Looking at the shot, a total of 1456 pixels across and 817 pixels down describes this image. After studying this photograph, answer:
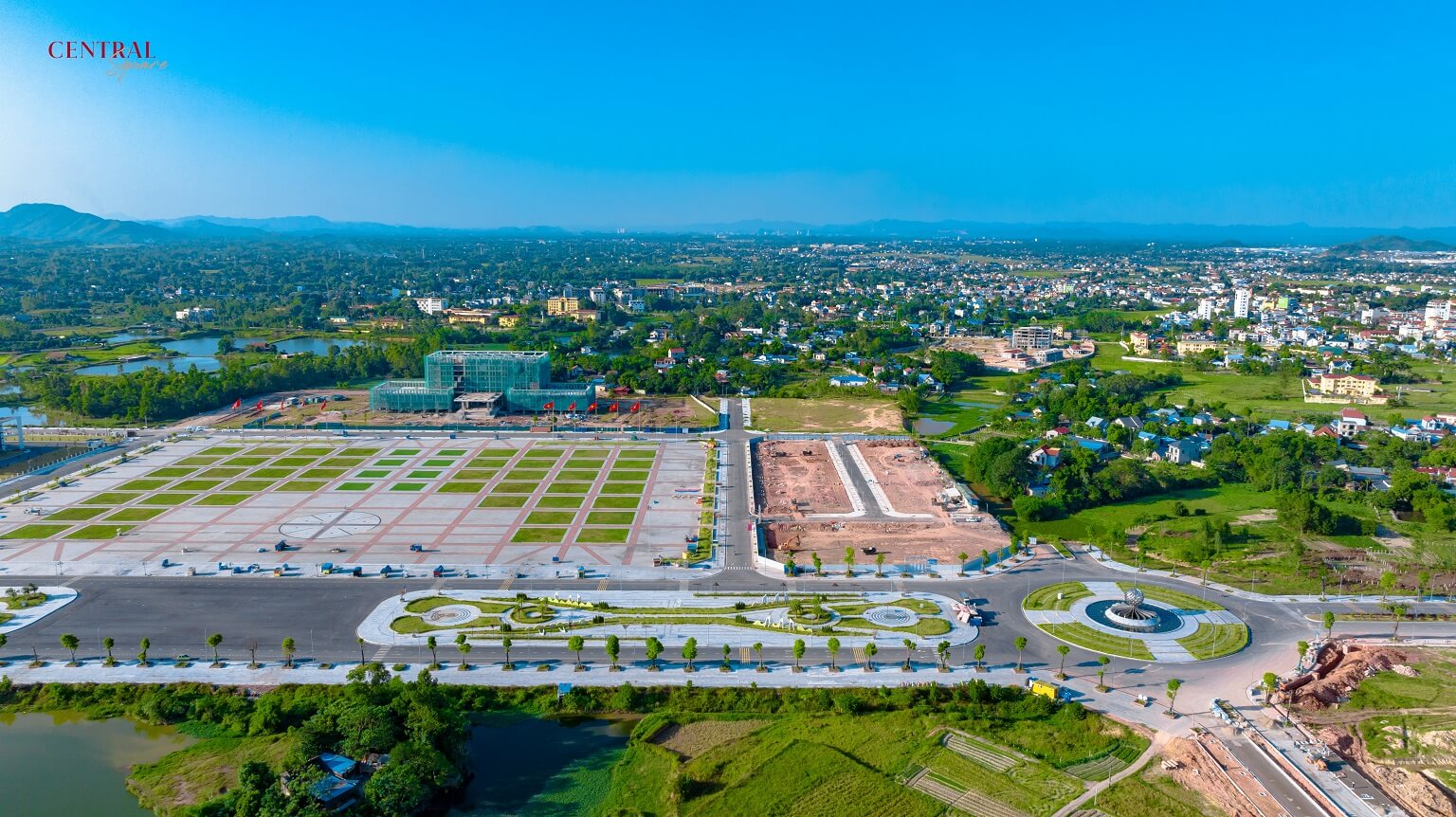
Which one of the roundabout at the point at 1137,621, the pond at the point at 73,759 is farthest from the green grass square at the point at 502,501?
the roundabout at the point at 1137,621

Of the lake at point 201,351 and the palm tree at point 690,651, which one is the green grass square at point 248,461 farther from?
the palm tree at point 690,651

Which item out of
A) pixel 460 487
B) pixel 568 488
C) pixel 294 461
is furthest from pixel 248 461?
pixel 568 488

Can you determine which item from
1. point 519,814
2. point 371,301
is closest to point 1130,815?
point 519,814

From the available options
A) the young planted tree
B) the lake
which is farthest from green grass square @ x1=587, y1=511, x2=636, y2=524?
the lake

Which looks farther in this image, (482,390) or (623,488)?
(482,390)

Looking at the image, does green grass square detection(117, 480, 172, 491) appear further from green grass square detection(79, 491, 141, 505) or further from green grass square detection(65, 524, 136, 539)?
green grass square detection(65, 524, 136, 539)

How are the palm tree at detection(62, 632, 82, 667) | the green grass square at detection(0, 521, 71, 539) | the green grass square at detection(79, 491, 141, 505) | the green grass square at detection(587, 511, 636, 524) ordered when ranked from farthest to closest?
the green grass square at detection(79, 491, 141, 505)
the green grass square at detection(587, 511, 636, 524)
the green grass square at detection(0, 521, 71, 539)
the palm tree at detection(62, 632, 82, 667)

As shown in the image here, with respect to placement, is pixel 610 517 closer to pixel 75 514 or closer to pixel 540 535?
pixel 540 535
